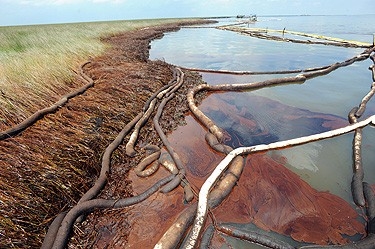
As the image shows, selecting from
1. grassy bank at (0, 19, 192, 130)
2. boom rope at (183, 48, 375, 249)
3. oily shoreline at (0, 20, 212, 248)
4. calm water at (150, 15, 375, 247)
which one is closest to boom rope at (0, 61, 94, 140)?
oily shoreline at (0, 20, 212, 248)

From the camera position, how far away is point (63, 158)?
510 centimetres

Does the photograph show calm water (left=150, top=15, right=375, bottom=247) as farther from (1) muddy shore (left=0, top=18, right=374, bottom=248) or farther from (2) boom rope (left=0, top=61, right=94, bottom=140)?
(2) boom rope (left=0, top=61, right=94, bottom=140)

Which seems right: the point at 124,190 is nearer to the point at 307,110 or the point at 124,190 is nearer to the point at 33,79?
the point at 33,79

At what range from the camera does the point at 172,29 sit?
157 ft

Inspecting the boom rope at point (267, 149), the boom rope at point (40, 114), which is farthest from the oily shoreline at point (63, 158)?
the boom rope at point (267, 149)

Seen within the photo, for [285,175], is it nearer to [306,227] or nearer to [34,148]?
[306,227]

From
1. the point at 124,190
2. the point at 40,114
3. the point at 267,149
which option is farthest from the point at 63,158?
the point at 267,149

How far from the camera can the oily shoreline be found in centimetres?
384

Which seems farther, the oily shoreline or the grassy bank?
the grassy bank

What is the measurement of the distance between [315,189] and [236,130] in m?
3.06

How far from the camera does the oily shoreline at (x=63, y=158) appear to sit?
384cm

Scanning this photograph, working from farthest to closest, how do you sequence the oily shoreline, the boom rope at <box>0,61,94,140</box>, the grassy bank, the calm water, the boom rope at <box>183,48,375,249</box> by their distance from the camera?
the grassy bank, the calm water, the boom rope at <box>0,61,94,140</box>, the boom rope at <box>183,48,375,249</box>, the oily shoreline

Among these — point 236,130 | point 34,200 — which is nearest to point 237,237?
point 34,200

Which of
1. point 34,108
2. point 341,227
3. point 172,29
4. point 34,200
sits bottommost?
point 341,227
